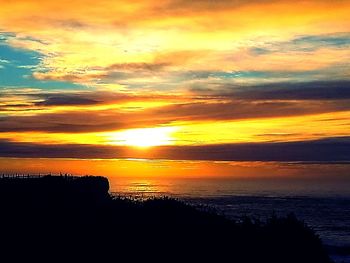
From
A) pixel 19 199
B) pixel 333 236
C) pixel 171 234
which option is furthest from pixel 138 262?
pixel 333 236

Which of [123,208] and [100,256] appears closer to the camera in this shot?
[100,256]

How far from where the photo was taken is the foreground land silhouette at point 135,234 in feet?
102

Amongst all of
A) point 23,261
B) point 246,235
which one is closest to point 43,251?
point 23,261

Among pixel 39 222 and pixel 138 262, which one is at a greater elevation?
pixel 39 222

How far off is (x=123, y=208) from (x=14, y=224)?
10098mm

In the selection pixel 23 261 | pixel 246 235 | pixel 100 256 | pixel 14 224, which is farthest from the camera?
pixel 246 235

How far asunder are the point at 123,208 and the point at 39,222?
868 cm

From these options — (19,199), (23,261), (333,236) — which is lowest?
(333,236)

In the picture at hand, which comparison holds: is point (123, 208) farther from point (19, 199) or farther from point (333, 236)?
point (333, 236)

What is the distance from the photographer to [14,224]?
3391 cm

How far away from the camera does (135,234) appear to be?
3450 centimetres

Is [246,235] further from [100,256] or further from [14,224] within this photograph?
[14,224]

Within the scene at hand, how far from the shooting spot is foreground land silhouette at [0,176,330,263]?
3105 cm

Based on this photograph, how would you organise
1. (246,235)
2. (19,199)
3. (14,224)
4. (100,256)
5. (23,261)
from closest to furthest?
(23,261)
(100,256)
(14,224)
(246,235)
(19,199)
